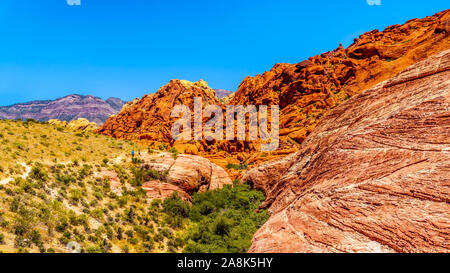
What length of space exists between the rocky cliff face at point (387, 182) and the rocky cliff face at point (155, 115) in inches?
2399

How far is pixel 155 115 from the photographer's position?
79.1 m

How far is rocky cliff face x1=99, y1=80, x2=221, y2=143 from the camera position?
7244 centimetres

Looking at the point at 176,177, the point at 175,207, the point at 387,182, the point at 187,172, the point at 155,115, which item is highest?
the point at 155,115

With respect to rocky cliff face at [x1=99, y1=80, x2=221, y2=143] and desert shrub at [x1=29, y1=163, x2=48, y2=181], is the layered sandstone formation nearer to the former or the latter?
desert shrub at [x1=29, y1=163, x2=48, y2=181]

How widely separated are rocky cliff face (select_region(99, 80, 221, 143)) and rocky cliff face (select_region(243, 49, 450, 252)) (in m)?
60.9

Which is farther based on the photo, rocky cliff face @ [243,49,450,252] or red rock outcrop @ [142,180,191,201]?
red rock outcrop @ [142,180,191,201]

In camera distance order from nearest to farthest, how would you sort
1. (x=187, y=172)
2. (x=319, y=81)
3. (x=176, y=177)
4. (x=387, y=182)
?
(x=387, y=182) < (x=176, y=177) < (x=187, y=172) < (x=319, y=81)

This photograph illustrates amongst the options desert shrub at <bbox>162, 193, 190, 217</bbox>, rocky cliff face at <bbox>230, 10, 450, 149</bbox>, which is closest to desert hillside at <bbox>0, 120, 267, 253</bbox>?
desert shrub at <bbox>162, 193, 190, 217</bbox>

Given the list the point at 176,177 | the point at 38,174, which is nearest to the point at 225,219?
the point at 176,177

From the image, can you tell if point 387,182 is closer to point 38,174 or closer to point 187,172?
point 187,172

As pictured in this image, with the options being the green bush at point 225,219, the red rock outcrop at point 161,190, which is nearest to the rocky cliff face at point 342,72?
the green bush at point 225,219

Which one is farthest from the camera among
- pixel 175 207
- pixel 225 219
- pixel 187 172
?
pixel 187 172

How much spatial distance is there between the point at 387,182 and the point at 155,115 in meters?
77.4
